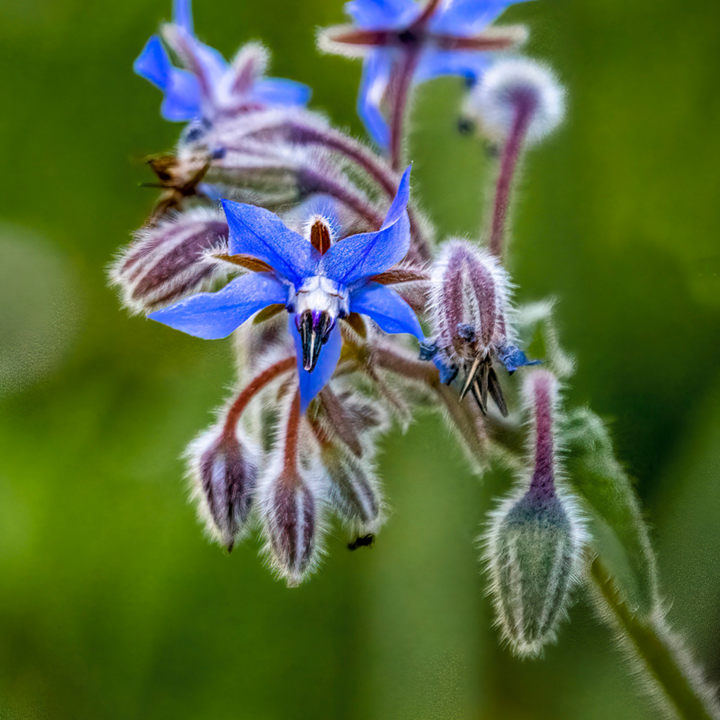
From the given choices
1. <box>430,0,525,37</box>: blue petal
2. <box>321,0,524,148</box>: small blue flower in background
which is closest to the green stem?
<box>321,0,524,148</box>: small blue flower in background

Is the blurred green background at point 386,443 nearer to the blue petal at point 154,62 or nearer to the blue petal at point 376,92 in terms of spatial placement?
the blue petal at point 376,92

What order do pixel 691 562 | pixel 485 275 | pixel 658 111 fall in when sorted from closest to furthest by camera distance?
pixel 485 275, pixel 691 562, pixel 658 111

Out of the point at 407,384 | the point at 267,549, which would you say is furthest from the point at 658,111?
the point at 267,549

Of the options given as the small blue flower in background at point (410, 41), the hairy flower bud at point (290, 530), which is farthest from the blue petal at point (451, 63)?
the hairy flower bud at point (290, 530)

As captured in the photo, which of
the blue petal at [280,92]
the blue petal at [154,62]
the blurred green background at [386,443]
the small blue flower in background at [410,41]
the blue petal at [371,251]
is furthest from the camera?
the blurred green background at [386,443]

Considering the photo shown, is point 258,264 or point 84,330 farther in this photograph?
point 84,330

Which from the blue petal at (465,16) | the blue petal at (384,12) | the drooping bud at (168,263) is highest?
the blue petal at (384,12)

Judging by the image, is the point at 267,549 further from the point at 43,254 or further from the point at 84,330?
the point at 43,254

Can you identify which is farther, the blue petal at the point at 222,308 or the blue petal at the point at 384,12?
the blue petal at the point at 384,12
